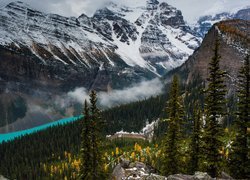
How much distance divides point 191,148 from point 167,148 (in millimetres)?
5715

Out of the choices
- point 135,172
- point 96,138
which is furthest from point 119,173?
point 96,138

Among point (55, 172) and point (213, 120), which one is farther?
point (55, 172)

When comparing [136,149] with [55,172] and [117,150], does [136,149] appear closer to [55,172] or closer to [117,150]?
[117,150]

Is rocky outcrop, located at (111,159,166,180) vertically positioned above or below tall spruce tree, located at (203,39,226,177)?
below

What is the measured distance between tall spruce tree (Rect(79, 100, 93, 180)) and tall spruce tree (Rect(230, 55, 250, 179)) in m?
21.2

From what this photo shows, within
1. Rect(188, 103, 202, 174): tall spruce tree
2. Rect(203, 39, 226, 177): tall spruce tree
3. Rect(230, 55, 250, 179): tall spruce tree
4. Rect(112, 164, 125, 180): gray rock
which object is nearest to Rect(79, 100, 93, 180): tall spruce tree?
Rect(112, 164, 125, 180): gray rock

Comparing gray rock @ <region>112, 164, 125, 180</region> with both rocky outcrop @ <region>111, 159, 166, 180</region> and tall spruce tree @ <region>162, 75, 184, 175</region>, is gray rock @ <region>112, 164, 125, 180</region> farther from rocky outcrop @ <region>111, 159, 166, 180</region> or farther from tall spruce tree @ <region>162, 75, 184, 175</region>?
tall spruce tree @ <region>162, 75, 184, 175</region>

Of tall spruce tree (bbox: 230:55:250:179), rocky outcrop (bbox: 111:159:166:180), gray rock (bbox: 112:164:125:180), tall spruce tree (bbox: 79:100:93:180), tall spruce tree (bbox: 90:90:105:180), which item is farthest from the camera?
tall spruce tree (bbox: 90:90:105:180)

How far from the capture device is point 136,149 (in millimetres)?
188875

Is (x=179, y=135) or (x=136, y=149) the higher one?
(x=179, y=135)

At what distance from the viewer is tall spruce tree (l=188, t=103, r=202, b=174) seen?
1970 inches

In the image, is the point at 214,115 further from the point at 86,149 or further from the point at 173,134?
the point at 86,149

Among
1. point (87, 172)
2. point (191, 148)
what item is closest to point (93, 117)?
point (87, 172)

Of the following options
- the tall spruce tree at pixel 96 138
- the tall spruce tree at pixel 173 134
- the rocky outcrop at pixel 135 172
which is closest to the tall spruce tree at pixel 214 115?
the rocky outcrop at pixel 135 172
